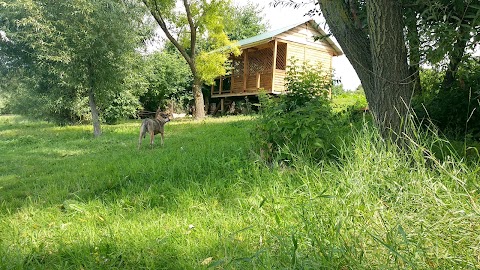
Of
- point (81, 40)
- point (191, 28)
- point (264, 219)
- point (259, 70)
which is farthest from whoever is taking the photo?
point (259, 70)

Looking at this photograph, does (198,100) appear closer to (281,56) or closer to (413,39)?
(281,56)

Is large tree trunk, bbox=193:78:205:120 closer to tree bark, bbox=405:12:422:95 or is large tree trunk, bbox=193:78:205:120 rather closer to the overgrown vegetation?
the overgrown vegetation

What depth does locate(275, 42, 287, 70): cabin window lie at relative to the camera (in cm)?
1935

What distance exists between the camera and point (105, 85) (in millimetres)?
11633

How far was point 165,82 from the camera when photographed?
2244cm

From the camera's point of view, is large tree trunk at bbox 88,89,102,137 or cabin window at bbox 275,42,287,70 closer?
large tree trunk at bbox 88,89,102,137

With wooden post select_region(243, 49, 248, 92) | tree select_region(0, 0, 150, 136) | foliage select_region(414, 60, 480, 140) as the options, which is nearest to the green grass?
foliage select_region(414, 60, 480, 140)

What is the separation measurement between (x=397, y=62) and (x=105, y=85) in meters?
10.5

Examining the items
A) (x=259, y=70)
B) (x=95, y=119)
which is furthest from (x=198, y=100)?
(x=95, y=119)

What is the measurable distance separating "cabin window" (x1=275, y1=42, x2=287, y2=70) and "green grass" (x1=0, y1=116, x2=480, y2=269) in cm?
1612

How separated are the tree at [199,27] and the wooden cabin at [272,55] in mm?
2651

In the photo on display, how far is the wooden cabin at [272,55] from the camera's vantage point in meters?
18.0

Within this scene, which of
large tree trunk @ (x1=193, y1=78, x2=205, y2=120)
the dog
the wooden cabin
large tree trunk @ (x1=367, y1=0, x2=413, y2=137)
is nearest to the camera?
large tree trunk @ (x1=367, y1=0, x2=413, y2=137)

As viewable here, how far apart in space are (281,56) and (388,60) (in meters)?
17.1
